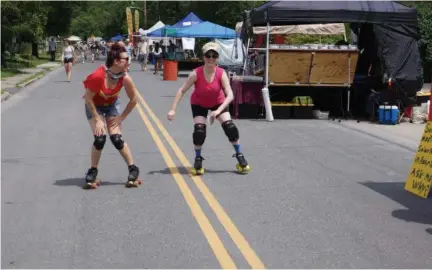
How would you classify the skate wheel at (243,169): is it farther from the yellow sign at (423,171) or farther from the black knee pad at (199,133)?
the yellow sign at (423,171)

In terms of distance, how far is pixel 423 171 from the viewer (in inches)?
278

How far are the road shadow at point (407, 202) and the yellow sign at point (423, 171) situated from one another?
0.12 meters

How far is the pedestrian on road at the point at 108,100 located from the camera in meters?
7.41

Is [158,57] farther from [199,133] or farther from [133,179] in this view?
[133,179]

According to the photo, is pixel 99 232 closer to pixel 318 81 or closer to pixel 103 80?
pixel 103 80

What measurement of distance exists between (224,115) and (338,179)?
173 centimetres

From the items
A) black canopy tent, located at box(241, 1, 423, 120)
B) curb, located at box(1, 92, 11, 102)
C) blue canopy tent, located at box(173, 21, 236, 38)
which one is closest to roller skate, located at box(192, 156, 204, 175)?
black canopy tent, located at box(241, 1, 423, 120)

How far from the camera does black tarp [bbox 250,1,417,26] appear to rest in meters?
14.4

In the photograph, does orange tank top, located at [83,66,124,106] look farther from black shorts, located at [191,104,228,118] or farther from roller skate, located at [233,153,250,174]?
roller skate, located at [233,153,250,174]

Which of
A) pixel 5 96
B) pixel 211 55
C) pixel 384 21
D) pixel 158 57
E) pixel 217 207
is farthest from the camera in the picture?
pixel 158 57

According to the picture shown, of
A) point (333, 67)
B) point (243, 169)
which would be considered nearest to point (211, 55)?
point (243, 169)

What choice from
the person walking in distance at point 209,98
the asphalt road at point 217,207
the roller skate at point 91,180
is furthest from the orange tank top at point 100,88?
the asphalt road at point 217,207

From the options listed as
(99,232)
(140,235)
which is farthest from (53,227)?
(140,235)

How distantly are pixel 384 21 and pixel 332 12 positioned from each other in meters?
1.28
